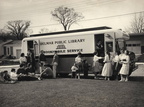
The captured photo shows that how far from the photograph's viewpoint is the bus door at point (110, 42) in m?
9.02

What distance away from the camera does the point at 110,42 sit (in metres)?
9.09

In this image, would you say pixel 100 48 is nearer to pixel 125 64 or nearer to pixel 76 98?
pixel 125 64

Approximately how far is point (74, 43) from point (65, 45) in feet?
1.58

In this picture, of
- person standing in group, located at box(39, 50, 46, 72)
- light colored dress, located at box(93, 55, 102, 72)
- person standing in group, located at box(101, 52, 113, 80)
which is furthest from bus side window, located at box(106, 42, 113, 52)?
person standing in group, located at box(39, 50, 46, 72)

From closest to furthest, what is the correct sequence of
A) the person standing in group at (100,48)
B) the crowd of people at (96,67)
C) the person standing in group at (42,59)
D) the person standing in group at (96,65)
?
the crowd of people at (96,67)
the person standing in group at (96,65)
the person standing in group at (100,48)
the person standing in group at (42,59)

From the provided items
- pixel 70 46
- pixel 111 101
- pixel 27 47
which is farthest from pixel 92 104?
pixel 27 47

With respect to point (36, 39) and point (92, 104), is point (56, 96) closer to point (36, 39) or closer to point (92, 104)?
point (92, 104)

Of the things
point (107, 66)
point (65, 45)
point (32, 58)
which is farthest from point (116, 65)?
point (32, 58)

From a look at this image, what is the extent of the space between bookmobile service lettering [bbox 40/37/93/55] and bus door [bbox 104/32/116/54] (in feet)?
2.67

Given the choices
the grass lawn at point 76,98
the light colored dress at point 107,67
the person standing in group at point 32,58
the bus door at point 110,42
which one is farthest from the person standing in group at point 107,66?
the person standing in group at point 32,58

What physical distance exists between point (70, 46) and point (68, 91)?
3.87 meters

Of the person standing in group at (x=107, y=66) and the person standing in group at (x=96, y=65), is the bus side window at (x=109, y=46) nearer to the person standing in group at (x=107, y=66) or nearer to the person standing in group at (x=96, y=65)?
the person standing in group at (x=107, y=66)

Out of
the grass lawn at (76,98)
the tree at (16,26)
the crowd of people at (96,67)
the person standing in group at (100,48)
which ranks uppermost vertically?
the tree at (16,26)

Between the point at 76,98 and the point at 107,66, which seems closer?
the point at 76,98
